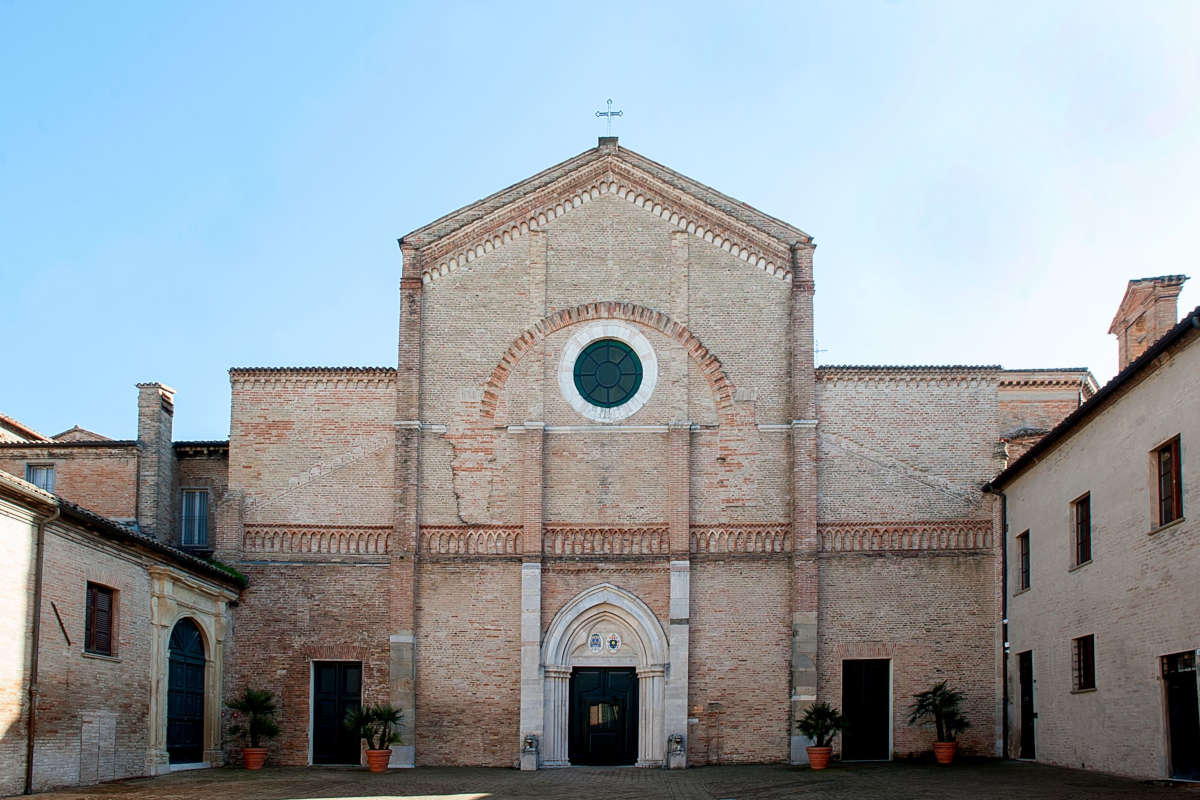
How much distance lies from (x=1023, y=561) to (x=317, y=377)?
47.6 ft

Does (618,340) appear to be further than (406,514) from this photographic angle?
Yes

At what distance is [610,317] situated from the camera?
2736 centimetres

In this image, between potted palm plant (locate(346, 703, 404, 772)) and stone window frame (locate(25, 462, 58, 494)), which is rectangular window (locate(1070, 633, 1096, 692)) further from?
stone window frame (locate(25, 462, 58, 494))

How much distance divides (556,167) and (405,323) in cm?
460

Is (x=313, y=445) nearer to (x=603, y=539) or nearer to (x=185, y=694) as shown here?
(x=185, y=694)

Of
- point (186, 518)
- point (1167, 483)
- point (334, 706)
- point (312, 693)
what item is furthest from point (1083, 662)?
point (186, 518)

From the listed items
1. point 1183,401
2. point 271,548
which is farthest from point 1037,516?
point 271,548

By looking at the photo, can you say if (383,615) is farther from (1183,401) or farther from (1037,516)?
(1183,401)

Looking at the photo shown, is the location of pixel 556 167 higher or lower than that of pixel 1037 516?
higher

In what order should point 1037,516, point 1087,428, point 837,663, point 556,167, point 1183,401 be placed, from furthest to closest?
point 556,167
point 837,663
point 1037,516
point 1087,428
point 1183,401

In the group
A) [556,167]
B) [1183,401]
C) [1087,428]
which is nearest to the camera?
[1183,401]

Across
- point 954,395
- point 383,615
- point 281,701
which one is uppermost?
point 954,395

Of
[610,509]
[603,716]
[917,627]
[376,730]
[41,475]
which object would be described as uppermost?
[41,475]

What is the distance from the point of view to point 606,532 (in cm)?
2658
